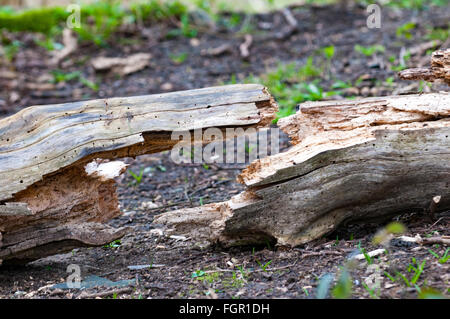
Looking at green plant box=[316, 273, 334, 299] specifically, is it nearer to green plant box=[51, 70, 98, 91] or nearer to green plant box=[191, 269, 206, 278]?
green plant box=[191, 269, 206, 278]

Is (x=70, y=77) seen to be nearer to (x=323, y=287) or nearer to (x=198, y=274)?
(x=198, y=274)

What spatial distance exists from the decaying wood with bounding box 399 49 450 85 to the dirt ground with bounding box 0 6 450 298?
0.81m

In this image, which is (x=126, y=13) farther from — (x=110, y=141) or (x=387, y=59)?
(x=110, y=141)

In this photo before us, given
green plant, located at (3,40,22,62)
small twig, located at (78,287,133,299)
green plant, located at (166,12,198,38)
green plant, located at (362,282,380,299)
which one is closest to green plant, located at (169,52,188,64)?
green plant, located at (166,12,198,38)

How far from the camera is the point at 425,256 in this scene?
262cm

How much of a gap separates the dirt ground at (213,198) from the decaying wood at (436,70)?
81 cm

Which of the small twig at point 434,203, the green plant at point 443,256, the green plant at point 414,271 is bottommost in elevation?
the green plant at point 414,271

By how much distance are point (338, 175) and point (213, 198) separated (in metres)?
1.43

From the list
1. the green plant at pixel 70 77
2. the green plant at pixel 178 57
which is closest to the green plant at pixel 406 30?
the green plant at pixel 178 57

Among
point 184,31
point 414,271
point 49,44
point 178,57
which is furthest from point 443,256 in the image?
point 49,44

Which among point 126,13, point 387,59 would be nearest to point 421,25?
point 387,59

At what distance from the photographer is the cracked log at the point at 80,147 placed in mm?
2889

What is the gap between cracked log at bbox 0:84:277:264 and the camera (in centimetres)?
289

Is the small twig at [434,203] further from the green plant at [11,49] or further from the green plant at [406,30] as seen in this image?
the green plant at [11,49]
